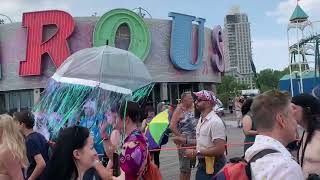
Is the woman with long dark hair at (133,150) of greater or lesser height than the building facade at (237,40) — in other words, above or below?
below

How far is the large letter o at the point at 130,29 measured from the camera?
27609mm

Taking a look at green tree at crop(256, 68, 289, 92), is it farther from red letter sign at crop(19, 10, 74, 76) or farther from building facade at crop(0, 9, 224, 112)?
red letter sign at crop(19, 10, 74, 76)

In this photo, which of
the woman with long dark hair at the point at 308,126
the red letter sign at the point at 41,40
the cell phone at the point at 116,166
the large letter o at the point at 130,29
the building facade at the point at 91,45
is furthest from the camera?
the building facade at the point at 91,45

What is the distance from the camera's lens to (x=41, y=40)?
27.9 meters

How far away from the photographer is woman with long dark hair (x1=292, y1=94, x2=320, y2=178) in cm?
392

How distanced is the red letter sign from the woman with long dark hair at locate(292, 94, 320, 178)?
78.7ft

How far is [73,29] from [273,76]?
96.5 meters

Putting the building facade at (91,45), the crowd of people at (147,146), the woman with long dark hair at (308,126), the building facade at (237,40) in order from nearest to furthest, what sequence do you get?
the crowd of people at (147,146) < the woman with long dark hair at (308,126) < the building facade at (91,45) < the building facade at (237,40)

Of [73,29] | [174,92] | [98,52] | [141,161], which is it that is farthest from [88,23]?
[141,161]

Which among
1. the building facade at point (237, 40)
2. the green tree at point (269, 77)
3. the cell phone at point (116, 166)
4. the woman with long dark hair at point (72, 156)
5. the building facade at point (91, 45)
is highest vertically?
the building facade at point (237, 40)

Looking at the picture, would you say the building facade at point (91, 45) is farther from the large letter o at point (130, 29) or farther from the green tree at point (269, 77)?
the green tree at point (269, 77)

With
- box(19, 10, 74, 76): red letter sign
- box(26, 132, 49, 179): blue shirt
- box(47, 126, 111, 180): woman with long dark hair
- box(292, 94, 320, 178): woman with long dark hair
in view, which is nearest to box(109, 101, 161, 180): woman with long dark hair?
box(47, 126, 111, 180): woman with long dark hair

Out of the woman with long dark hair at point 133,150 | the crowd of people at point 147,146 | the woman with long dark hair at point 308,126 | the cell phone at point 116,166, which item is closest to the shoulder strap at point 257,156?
the crowd of people at point 147,146

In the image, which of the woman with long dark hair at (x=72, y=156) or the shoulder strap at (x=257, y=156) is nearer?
the shoulder strap at (x=257, y=156)
